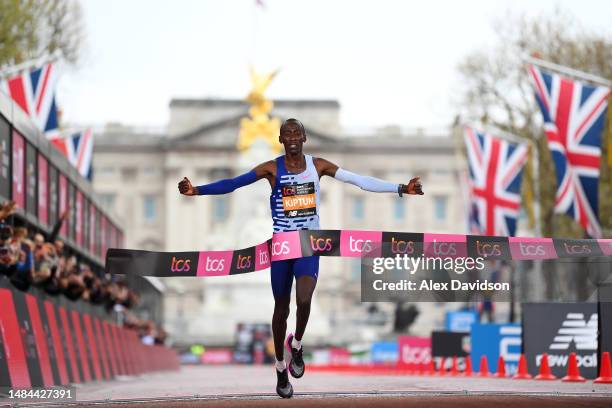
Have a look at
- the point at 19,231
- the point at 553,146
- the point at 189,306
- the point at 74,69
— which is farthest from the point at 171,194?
the point at 19,231

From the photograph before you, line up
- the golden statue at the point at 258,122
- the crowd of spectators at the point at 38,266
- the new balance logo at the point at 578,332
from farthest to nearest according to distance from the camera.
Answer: the golden statue at the point at 258,122, the new balance logo at the point at 578,332, the crowd of spectators at the point at 38,266

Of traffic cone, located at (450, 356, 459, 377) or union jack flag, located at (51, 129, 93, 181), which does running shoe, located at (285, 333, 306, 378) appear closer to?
traffic cone, located at (450, 356, 459, 377)

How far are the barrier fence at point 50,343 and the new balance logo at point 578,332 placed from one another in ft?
24.7

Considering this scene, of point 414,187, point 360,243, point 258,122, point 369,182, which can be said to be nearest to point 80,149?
point 360,243

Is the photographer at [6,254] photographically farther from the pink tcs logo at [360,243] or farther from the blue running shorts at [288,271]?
the pink tcs logo at [360,243]

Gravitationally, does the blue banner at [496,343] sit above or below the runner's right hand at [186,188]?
below

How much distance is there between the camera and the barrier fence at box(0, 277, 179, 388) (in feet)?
52.1

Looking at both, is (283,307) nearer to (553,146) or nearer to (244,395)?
(244,395)

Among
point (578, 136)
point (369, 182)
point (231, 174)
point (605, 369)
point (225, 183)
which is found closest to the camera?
point (369, 182)

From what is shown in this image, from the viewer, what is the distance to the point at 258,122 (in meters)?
87.2

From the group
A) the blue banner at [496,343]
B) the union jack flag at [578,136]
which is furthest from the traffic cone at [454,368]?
the union jack flag at [578,136]

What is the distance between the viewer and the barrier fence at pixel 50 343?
52.1ft

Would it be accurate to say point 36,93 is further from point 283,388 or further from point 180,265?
point 283,388

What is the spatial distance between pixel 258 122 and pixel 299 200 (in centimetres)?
7562
